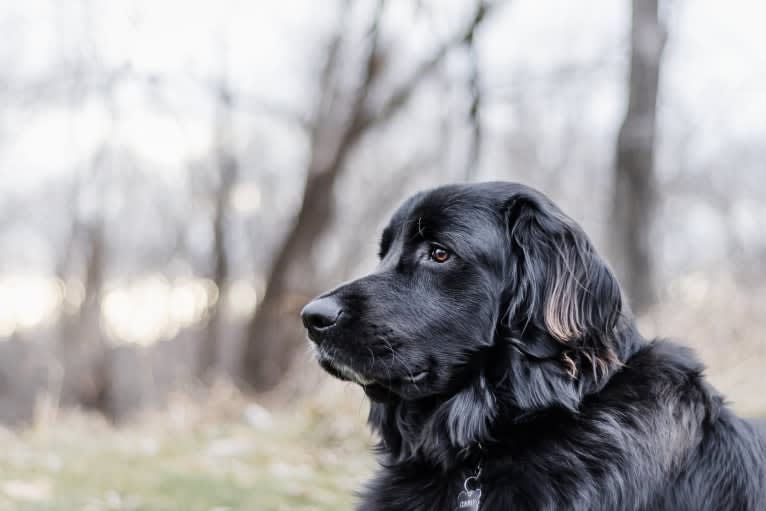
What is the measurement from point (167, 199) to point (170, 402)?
39.2 feet

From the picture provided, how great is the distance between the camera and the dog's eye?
10.0 feet

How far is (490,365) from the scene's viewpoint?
2.90m

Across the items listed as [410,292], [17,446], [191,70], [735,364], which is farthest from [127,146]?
[410,292]

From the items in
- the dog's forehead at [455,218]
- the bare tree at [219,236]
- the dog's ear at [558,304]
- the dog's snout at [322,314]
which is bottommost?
the bare tree at [219,236]

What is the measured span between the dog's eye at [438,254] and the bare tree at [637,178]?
23.9 ft

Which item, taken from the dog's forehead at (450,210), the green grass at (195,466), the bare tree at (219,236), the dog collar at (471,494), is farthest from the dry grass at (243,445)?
the bare tree at (219,236)

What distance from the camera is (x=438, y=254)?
10.1 feet

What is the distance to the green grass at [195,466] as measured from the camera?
15.4ft

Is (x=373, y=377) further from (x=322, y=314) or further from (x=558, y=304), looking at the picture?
(x=558, y=304)

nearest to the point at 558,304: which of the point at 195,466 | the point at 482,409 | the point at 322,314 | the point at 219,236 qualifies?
the point at 482,409

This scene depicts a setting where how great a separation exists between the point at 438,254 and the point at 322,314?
0.54 m

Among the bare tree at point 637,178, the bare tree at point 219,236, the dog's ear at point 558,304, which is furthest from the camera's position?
the bare tree at point 219,236

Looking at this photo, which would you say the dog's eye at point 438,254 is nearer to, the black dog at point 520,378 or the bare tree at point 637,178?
the black dog at point 520,378

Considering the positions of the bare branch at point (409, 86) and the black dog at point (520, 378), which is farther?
the bare branch at point (409, 86)
